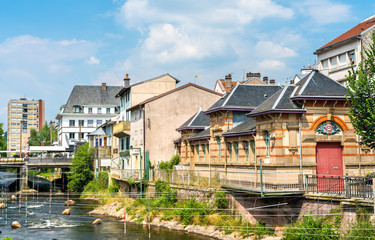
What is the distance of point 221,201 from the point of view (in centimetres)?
3016

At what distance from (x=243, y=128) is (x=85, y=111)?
75.5 m

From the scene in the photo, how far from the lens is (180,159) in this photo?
46.1 m

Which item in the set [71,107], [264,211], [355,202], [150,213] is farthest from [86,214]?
[71,107]

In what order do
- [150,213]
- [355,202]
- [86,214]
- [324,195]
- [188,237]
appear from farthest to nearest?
1. [86,214]
2. [150,213]
3. [188,237]
4. [324,195]
5. [355,202]

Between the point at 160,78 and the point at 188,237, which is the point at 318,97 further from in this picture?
the point at 160,78

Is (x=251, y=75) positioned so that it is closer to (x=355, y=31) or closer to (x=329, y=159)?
(x=355, y=31)

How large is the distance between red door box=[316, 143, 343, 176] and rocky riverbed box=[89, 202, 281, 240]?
4.58 metres

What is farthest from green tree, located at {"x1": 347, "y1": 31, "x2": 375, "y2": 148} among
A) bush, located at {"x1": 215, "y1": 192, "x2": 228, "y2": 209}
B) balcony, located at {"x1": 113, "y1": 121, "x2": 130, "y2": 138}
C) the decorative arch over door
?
balcony, located at {"x1": 113, "y1": 121, "x2": 130, "y2": 138}

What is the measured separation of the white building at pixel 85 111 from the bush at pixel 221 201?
247ft

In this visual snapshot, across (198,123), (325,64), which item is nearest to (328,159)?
(198,123)

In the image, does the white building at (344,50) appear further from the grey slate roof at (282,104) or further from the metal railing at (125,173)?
the metal railing at (125,173)

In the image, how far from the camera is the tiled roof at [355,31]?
44.8 metres

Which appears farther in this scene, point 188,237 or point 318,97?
point 188,237

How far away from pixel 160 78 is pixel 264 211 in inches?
1228
